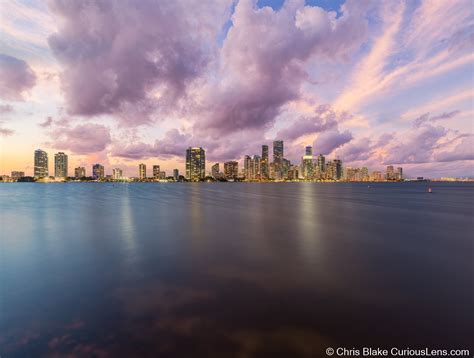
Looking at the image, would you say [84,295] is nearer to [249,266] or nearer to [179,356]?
[179,356]

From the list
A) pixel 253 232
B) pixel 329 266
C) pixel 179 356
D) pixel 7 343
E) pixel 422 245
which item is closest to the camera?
pixel 179 356

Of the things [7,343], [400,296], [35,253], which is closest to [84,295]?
[7,343]

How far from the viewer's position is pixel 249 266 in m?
13.4

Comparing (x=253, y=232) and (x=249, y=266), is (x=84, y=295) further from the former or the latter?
(x=253, y=232)

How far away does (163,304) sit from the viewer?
30.6ft

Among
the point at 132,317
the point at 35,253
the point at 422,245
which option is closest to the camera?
the point at 132,317

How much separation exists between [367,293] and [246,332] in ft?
19.3

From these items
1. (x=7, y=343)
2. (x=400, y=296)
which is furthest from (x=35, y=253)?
(x=400, y=296)

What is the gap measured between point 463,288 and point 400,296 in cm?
356

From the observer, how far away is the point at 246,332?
7.59 m

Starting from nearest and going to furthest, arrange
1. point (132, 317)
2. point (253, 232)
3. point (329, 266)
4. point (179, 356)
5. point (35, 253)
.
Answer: point (179, 356), point (132, 317), point (329, 266), point (35, 253), point (253, 232)

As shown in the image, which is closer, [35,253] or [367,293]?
[367,293]

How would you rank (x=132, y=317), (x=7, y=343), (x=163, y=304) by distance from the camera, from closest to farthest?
(x=7, y=343), (x=132, y=317), (x=163, y=304)

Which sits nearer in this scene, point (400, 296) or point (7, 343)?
point (7, 343)
